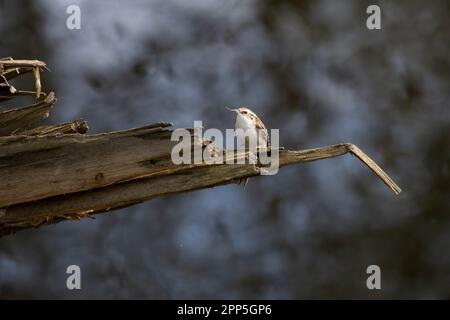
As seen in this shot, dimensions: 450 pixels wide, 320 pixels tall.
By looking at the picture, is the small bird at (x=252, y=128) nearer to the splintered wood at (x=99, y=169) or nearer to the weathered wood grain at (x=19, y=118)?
the splintered wood at (x=99, y=169)

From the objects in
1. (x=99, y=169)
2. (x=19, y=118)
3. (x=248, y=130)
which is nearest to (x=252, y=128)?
(x=248, y=130)

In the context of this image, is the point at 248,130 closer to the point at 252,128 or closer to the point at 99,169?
the point at 252,128

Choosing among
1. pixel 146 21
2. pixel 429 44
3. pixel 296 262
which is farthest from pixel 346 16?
pixel 296 262

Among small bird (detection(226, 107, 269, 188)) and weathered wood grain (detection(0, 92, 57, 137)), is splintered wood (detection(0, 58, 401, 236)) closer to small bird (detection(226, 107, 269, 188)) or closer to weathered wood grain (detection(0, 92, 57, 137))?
weathered wood grain (detection(0, 92, 57, 137))

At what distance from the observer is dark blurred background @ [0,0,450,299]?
14.3 feet

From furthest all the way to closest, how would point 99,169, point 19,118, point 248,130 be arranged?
point 248,130
point 19,118
point 99,169

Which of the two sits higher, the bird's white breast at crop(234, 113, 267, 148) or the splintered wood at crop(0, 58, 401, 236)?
the bird's white breast at crop(234, 113, 267, 148)

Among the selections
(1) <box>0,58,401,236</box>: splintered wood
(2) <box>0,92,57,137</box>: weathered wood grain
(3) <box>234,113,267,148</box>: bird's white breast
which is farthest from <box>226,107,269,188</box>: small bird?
(2) <box>0,92,57,137</box>: weathered wood grain

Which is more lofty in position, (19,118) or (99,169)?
(19,118)

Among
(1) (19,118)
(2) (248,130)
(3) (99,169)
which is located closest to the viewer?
(3) (99,169)

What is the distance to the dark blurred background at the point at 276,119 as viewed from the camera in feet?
14.3

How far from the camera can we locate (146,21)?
14.5 ft

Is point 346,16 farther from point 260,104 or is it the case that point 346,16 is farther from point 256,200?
point 256,200

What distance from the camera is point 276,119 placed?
→ 175 inches
